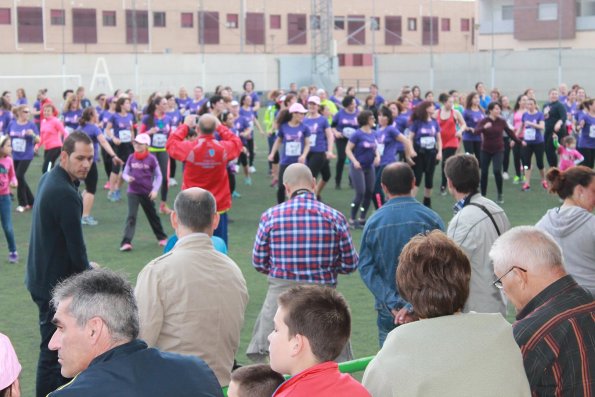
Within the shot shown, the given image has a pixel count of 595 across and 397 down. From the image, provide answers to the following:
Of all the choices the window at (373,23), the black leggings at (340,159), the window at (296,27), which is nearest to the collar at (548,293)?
the black leggings at (340,159)

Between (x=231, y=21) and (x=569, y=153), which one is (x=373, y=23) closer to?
(x=231, y=21)

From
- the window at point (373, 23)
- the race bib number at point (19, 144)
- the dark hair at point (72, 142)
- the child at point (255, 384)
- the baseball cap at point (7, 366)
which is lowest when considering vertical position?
the child at point (255, 384)

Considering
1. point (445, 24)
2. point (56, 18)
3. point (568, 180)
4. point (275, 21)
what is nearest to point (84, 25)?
point (56, 18)

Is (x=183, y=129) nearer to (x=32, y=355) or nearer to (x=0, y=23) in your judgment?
(x=32, y=355)

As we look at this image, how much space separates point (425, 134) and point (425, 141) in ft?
0.39

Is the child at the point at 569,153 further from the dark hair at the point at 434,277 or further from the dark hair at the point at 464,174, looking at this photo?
the dark hair at the point at 434,277

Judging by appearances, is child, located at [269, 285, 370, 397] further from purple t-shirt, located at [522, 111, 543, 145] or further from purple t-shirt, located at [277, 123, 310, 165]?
purple t-shirt, located at [522, 111, 543, 145]

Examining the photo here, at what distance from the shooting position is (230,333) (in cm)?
529

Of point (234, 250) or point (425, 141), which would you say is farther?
point (425, 141)

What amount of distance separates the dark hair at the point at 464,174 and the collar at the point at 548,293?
2532 mm

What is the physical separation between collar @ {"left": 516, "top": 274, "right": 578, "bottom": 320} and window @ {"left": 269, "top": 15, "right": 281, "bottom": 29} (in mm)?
51500

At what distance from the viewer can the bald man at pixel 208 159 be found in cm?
1103

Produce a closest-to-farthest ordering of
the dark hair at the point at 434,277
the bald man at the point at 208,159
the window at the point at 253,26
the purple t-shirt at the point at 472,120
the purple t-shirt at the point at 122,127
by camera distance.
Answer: the dark hair at the point at 434,277 → the bald man at the point at 208,159 → the purple t-shirt at the point at 472,120 → the purple t-shirt at the point at 122,127 → the window at the point at 253,26

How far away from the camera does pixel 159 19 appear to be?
172 ft
